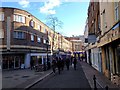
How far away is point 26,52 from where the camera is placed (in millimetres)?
38656

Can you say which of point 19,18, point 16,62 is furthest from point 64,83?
point 19,18

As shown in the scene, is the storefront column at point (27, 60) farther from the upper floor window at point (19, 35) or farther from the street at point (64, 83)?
the street at point (64, 83)

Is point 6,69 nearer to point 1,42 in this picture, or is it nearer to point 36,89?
point 1,42

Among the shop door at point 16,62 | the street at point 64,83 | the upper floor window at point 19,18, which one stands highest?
the upper floor window at point 19,18

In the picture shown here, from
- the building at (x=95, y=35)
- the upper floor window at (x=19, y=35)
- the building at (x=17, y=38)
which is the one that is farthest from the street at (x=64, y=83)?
the upper floor window at (x=19, y=35)

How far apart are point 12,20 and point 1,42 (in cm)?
419

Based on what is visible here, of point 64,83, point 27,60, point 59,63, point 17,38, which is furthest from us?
point 27,60

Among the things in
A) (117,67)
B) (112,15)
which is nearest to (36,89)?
(117,67)

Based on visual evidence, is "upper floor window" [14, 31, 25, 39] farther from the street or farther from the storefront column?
the street

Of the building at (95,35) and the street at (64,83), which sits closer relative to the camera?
the street at (64,83)

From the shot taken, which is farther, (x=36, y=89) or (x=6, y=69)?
(x=6, y=69)

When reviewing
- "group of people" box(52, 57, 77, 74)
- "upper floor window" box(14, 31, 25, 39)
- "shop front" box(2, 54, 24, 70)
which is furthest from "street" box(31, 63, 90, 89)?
"upper floor window" box(14, 31, 25, 39)

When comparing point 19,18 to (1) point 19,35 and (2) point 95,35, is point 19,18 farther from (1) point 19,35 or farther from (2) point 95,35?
(2) point 95,35

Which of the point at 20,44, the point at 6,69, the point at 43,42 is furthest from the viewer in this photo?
the point at 43,42
